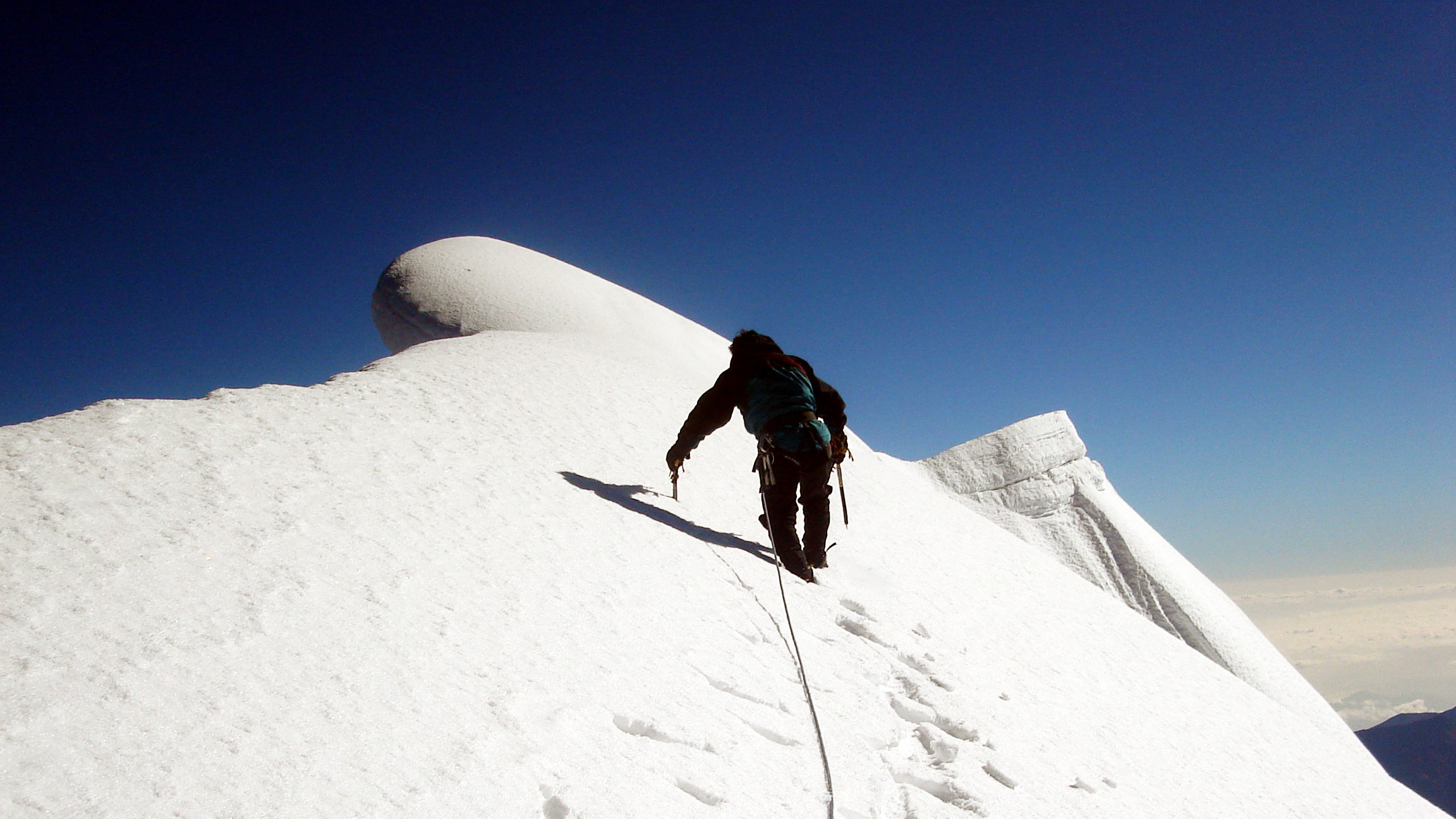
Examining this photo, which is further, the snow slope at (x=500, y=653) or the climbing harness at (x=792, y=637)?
the climbing harness at (x=792, y=637)

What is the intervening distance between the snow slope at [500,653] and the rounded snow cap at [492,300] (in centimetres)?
349

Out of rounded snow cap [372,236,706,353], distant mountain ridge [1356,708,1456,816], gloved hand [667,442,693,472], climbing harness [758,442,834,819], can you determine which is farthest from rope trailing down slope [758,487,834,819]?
distant mountain ridge [1356,708,1456,816]

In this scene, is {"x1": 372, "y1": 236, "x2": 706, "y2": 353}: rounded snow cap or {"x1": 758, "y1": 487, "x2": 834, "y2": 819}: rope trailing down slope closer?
{"x1": 758, "y1": 487, "x2": 834, "y2": 819}: rope trailing down slope

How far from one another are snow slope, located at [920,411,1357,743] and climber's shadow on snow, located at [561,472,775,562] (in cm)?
688

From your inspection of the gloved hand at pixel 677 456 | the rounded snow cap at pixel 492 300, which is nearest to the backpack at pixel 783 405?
the gloved hand at pixel 677 456

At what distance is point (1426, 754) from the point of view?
42688 millimetres

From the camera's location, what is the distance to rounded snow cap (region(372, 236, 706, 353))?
30.3ft

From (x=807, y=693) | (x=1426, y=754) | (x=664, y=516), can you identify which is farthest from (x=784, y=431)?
(x=1426, y=754)

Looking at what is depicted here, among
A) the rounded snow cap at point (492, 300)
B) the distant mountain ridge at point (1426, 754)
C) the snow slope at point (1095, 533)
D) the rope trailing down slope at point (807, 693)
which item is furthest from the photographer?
the distant mountain ridge at point (1426, 754)

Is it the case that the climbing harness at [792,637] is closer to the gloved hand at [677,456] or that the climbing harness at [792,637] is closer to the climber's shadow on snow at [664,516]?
the climber's shadow on snow at [664,516]

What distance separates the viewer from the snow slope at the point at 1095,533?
31.3ft

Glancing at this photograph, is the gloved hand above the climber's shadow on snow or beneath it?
above

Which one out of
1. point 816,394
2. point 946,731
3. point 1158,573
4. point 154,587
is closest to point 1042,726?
point 946,731

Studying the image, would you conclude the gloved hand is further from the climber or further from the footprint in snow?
the footprint in snow
